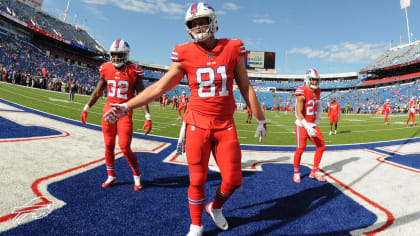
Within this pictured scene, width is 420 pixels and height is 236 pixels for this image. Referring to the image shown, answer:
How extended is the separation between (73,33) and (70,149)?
58.9 meters

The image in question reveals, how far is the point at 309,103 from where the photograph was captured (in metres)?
4.41

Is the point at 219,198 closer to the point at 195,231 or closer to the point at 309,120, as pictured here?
the point at 195,231

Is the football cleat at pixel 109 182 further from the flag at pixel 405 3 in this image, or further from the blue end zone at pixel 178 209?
the flag at pixel 405 3

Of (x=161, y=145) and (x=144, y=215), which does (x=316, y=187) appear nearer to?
(x=144, y=215)

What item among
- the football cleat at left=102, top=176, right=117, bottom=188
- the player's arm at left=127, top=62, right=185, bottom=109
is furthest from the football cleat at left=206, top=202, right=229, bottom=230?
the football cleat at left=102, top=176, right=117, bottom=188

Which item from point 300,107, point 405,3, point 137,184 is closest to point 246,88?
point 137,184

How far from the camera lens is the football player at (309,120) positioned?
13.5 feet

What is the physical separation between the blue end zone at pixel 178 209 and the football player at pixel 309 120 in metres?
0.43

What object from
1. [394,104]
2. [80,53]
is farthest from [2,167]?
[80,53]

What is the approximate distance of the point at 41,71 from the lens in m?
33.3

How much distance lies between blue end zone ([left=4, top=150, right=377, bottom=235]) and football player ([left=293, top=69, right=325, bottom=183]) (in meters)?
0.43

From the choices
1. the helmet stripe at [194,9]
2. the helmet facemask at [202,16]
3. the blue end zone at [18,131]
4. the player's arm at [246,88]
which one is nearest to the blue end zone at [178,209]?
the player's arm at [246,88]

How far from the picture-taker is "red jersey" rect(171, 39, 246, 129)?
82.0 inches

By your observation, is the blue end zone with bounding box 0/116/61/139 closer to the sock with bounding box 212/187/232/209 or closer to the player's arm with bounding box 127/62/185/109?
the player's arm with bounding box 127/62/185/109
